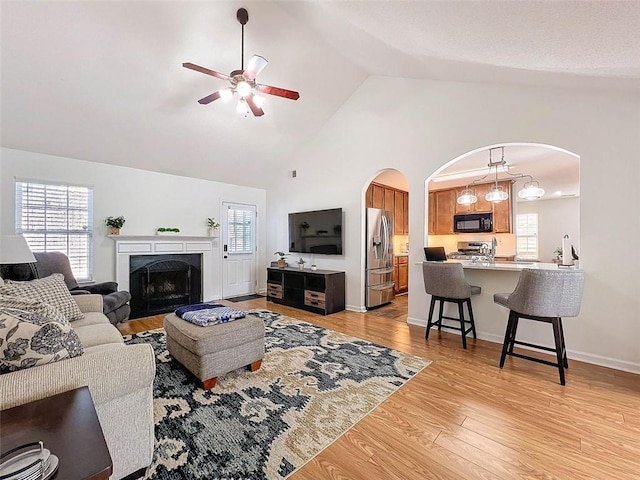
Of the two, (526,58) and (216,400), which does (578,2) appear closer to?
(526,58)

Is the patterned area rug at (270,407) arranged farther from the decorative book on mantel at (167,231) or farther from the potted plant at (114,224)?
the decorative book on mantel at (167,231)

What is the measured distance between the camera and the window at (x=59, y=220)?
4.01 meters

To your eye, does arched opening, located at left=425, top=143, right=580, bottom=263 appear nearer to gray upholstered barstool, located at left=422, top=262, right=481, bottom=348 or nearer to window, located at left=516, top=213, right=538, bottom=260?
window, located at left=516, top=213, right=538, bottom=260

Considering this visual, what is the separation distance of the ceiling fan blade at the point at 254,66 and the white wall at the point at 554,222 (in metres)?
7.00

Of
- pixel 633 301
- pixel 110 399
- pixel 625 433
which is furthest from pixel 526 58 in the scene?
pixel 110 399

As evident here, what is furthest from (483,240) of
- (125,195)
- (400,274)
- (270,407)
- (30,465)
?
(30,465)

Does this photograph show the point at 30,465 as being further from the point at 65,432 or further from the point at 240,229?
the point at 240,229

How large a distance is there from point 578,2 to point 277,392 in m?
3.21

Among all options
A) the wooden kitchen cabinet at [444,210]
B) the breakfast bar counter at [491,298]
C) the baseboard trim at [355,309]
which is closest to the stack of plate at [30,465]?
the breakfast bar counter at [491,298]

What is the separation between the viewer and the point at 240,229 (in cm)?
648

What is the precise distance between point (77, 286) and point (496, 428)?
4.88m

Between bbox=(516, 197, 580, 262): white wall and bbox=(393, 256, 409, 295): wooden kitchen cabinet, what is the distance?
3.17m

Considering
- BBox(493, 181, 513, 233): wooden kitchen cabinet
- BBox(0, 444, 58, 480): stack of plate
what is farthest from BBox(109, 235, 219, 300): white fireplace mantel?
BBox(493, 181, 513, 233): wooden kitchen cabinet

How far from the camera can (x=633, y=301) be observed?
275 cm
